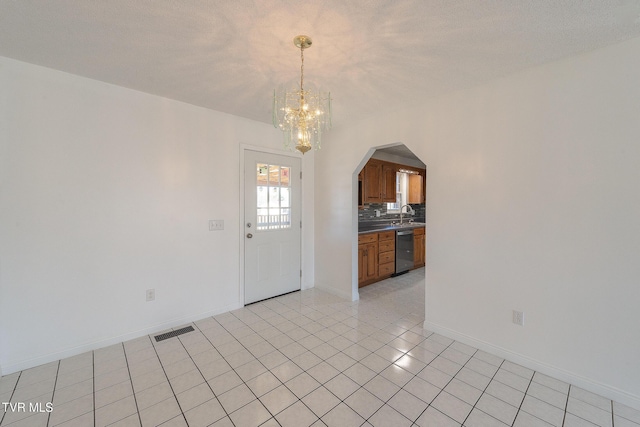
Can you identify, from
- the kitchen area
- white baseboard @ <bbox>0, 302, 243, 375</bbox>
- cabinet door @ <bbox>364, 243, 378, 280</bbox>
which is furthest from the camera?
the kitchen area

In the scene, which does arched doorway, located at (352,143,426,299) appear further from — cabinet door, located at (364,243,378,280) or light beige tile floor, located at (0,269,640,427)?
light beige tile floor, located at (0,269,640,427)

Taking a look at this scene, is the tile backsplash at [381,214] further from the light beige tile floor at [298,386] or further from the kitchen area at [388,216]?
the light beige tile floor at [298,386]

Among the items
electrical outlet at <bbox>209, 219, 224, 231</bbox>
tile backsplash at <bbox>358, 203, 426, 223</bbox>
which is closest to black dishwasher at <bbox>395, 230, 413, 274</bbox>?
tile backsplash at <bbox>358, 203, 426, 223</bbox>

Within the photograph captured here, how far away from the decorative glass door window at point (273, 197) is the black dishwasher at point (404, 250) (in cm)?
214

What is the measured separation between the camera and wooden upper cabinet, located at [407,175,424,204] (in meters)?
6.10

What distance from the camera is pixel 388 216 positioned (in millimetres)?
5840

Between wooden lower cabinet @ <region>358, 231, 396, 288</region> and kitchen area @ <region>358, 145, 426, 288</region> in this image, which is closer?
wooden lower cabinet @ <region>358, 231, 396, 288</region>

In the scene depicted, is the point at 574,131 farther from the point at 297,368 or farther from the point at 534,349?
the point at 297,368

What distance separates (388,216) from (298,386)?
4.46 metres

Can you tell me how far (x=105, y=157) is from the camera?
243 centimetres

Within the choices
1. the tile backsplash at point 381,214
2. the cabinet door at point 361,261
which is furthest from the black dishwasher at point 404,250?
the cabinet door at point 361,261

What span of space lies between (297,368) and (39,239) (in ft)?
7.90

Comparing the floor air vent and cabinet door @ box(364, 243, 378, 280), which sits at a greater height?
cabinet door @ box(364, 243, 378, 280)

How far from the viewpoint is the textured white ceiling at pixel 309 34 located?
4.89 feet
